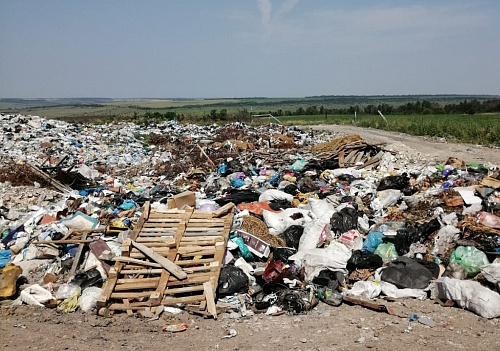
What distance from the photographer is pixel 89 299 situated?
4.61m

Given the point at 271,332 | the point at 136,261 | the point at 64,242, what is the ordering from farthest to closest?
1. the point at 64,242
2. the point at 136,261
3. the point at 271,332

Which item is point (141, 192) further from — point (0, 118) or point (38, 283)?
point (0, 118)

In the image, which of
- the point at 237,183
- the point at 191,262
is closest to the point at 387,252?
the point at 191,262

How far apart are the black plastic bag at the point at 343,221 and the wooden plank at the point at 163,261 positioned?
2.62 metres

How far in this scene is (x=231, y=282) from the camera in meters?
4.77

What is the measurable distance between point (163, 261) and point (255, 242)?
1.39 m

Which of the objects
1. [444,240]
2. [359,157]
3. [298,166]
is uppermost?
[359,157]

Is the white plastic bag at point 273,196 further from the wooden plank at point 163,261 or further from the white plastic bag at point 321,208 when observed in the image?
the wooden plank at point 163,261

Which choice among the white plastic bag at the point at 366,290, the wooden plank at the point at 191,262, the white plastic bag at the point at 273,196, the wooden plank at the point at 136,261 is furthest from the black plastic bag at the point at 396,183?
the wooden plank at the point at 136,261

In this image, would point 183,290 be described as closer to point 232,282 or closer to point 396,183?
point 232,282

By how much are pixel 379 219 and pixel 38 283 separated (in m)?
5.48

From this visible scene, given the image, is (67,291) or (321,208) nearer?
(67,291)

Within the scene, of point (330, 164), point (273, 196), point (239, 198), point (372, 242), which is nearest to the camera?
point (372, 242)

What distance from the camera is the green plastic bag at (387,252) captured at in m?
5.40
